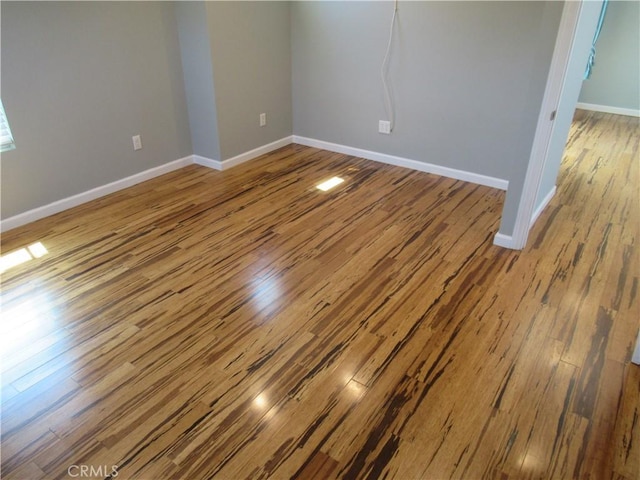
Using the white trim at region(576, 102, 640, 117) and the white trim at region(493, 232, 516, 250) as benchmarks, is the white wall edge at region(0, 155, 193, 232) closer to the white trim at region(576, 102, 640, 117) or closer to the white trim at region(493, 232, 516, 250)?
the white trim at region(493, 232, 516, 250)

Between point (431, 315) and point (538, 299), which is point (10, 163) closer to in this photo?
point (431, 315)

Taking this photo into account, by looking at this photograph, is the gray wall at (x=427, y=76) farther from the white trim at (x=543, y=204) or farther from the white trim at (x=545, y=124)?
the white trim at (x=543, y=204)

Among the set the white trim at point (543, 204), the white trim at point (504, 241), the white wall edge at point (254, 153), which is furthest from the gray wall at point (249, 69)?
the white trim at point (543, 204)

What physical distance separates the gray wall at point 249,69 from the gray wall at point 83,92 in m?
0.39

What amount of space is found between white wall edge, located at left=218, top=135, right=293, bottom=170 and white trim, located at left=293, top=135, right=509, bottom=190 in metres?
0.15

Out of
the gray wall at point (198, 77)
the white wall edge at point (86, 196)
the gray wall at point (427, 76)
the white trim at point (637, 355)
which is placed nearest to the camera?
the white trim at point (637, 355)

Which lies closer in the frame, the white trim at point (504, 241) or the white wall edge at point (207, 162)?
the white trim at point (504, 241)

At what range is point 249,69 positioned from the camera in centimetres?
392

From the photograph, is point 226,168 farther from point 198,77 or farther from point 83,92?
point 83,92

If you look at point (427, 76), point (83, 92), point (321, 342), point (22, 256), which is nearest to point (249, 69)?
point (83, 92)

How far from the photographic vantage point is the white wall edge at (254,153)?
13.2 feet

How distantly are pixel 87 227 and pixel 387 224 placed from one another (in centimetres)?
211

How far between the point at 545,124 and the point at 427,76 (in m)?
1.51

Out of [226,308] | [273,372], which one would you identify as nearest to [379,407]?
[273,372]
